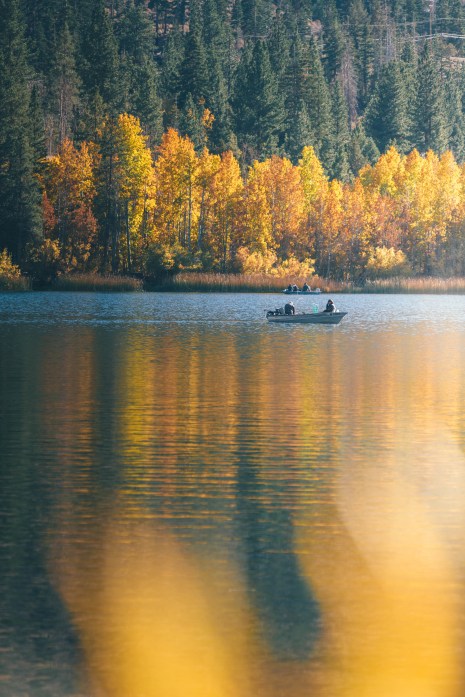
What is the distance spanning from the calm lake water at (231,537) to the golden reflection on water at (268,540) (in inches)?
1.3

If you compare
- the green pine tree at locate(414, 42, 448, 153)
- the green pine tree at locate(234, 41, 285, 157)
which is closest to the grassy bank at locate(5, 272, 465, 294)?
the green pine tree at locate(234, 41, 285, 157)

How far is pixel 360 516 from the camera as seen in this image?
57.1ft

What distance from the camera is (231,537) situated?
15953mm

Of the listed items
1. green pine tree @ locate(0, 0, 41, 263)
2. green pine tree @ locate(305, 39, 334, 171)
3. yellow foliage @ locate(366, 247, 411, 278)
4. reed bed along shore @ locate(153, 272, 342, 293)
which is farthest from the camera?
green pine tree @ locate(305, 39, 334, 171)

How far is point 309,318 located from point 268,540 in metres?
54.5

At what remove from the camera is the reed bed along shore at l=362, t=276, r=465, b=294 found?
400 feet

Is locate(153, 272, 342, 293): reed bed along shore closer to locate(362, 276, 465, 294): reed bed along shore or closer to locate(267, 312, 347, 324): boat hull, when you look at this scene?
locate(362, 276, 465, 294): reed bed along shore

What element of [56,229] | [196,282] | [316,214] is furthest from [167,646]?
[316,214]

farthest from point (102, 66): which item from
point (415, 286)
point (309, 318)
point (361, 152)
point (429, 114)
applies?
point (309, 318)

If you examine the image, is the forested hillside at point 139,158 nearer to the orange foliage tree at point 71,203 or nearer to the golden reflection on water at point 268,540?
the orange foliage tree at point 71,203

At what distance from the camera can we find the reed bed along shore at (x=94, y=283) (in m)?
121

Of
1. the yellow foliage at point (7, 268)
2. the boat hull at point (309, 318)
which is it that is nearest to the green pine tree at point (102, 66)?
the yellow foliage at point (7, 268)

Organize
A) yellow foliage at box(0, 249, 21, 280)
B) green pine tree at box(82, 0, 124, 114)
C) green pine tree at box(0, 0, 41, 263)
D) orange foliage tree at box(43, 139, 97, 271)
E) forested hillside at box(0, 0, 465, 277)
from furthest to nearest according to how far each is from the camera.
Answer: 1. green pine tree at box(82, 0, 124, 114)
2. orange foliage tree at box(43, 139, 97, 271)
3. forested hillside at box(0, 0, 465, 277)
4. green pine tree at box(0, 0, 41, 263)
5. yellow foliage at box(0, 249, 21, 280)

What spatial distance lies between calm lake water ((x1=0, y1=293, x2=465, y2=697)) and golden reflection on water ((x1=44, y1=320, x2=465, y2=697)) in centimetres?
3
